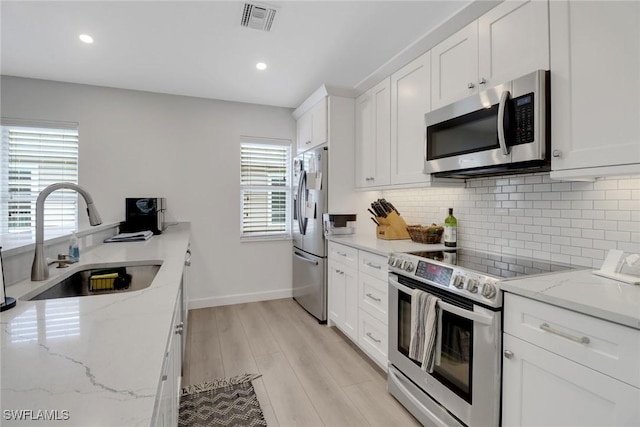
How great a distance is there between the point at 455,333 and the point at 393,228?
127 cm

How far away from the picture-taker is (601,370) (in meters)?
1.00

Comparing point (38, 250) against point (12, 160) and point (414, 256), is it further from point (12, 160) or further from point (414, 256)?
point (12, 160)

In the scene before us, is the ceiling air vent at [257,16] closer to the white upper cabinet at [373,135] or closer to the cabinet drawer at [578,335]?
the white upper cabinet at [373,135]

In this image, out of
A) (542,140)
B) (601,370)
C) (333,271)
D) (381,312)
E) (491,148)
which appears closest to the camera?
(601,370)

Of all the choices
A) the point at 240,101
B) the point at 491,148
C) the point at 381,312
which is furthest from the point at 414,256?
the point at 240,101

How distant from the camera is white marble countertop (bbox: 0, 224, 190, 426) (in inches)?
20.8

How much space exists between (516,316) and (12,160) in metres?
4.54

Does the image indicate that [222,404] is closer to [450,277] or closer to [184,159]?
[450,277]

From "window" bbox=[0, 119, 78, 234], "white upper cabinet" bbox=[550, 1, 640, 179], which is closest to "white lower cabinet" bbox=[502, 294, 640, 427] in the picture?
"white upper cabinet" bbox=[550, 1, 640, 179]

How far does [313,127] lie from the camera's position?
3.47 m

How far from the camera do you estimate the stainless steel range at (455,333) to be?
135 centimetres

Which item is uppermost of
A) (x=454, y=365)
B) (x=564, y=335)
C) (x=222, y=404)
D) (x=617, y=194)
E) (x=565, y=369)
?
(x=617, y=194)

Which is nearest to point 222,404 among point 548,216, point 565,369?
point 565,369

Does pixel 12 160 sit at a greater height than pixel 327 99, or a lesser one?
lesser
